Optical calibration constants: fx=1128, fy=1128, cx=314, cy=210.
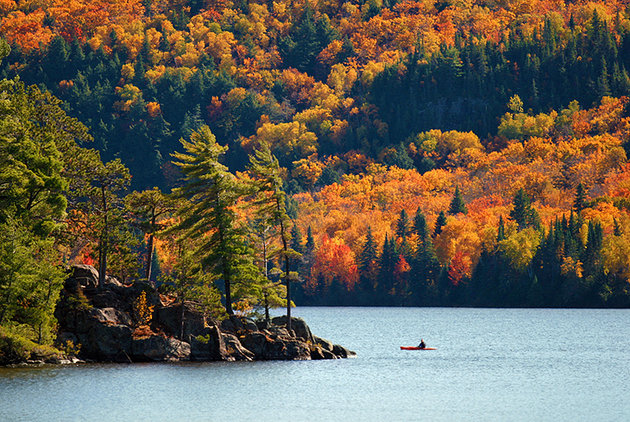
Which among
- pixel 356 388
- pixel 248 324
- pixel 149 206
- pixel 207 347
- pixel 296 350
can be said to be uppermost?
pixel 149 206

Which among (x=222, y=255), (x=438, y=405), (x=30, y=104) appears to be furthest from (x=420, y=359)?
(x=30, y=104)

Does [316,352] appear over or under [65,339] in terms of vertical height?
under

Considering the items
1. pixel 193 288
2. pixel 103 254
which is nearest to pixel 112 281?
pixel 103 254

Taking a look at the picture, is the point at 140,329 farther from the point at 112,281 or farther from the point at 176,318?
the point at 112,281

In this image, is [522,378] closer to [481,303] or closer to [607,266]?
[607,266]

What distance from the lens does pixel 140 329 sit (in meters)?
81.2

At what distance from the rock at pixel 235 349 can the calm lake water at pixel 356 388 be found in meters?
1.54

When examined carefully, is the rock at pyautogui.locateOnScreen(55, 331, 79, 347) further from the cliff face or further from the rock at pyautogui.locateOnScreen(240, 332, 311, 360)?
the rock at pyautogui.locateOnScreen(240, 332, 311, 360)

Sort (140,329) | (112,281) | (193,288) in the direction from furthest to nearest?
(112,281)
(140,329)
(193,288)

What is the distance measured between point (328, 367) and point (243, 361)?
646 centimetres

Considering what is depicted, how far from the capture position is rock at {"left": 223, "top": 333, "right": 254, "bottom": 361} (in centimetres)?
8269

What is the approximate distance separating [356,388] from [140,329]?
57.3 feet

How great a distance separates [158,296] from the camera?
82188 mm

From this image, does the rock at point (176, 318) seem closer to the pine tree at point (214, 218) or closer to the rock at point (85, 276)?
the pine tree at point (214, 218)
